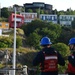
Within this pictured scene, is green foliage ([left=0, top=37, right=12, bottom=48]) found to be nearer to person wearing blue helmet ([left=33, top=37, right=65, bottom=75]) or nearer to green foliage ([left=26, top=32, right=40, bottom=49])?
green foliage ([left=26, top=32, right=40, bottom=49])

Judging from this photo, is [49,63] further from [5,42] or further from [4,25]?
[4,25]

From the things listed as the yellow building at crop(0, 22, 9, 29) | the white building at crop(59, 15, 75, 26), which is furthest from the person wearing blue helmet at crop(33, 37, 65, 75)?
the white building at crop(59, 15, 75, 26)

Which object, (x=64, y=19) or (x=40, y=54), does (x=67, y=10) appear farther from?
(x=40, y=54)

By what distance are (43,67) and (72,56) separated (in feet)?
1.96

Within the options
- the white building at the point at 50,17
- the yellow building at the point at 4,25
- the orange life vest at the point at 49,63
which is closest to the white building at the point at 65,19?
the white building at the point at 50,17

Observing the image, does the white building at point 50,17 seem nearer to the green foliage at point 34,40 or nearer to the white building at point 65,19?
the white building at point 65,19

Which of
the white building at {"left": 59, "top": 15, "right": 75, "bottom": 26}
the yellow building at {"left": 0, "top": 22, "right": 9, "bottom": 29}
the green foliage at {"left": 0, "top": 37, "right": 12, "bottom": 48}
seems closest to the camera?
the green foliage at {"left": 0, "top": 37, "right": 12, "bottom": 48}

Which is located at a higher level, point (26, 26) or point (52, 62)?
point (52, 62)

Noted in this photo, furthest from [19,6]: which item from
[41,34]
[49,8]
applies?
[41,34]

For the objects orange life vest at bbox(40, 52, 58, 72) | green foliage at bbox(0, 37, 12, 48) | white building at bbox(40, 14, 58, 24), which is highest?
orange life vest at bbox(40, 52, 58, 72)

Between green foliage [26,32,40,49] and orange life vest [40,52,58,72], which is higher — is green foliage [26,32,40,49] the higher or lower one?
the lower one

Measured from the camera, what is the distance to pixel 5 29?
8300cm

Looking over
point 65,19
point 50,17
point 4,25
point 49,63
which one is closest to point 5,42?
point 4,25

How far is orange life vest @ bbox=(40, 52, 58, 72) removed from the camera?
8.68m
